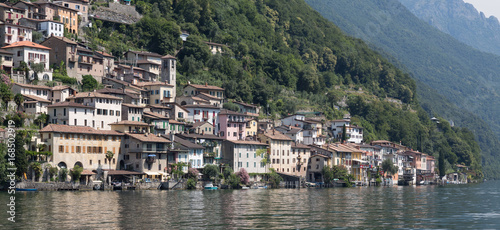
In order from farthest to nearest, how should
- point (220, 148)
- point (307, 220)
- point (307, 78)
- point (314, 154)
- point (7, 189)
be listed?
1. point (307, 78)
2. point (314, 154)
3. point (220, 148)
4. point (7, 189)
5. point (307, 220)

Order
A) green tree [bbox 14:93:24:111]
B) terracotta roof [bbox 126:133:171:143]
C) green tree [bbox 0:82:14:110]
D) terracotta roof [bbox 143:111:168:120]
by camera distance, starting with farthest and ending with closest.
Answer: terracotta roof [bbox 143:111:168:120], terracotta roof [bbox 126:133:171:143], green tree [bbox 14:93:24:111], green tree [bbox 0:82:14:110]

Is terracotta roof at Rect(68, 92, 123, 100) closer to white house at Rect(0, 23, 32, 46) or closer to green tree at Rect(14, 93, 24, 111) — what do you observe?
green tree at Rect(14, 93, 24, 111)

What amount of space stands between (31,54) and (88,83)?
9963 mm

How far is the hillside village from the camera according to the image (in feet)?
331

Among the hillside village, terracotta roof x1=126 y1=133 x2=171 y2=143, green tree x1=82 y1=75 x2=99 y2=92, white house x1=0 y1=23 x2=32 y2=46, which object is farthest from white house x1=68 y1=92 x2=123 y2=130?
white house x1=0 y1=23 x2=32 y2=46

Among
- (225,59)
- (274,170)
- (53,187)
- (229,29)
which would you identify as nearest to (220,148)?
(274,170)

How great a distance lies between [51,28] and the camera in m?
123

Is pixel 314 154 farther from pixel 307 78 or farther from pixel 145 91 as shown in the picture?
pixel 307 78

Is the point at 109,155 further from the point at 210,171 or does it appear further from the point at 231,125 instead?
the point at 231,125

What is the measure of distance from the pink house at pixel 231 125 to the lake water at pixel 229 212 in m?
37.8

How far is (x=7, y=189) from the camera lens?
282 ft

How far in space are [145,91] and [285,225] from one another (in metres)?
71.7

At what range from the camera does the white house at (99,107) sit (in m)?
105

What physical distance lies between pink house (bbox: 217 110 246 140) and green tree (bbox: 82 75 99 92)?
2222 cm
